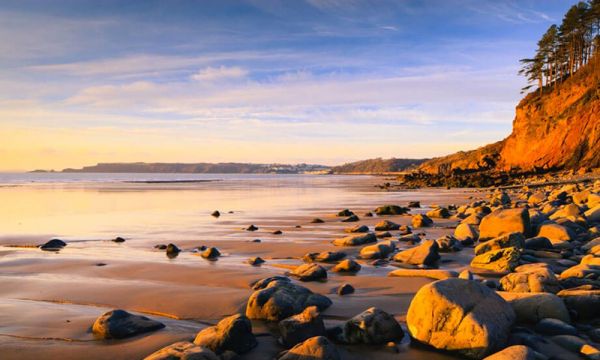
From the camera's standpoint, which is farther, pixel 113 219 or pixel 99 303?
pixel 113 219

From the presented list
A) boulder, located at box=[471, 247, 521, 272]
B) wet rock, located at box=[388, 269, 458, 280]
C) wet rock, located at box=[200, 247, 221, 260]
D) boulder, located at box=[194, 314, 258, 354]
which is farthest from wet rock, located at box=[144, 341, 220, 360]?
wet rock, located at box=[200, 247, 221, 260]

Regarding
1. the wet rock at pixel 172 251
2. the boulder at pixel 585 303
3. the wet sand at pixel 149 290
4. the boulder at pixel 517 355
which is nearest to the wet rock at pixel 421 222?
the wet sand at pixel 149 290

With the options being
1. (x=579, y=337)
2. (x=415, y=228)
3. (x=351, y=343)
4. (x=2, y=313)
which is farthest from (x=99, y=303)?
(x=415, y=228)

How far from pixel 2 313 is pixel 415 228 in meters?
9.13

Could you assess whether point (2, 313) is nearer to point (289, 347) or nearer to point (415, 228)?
point (289, 347)

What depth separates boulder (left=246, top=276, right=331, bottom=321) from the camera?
436 centimetres

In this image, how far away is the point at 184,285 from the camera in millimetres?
5801

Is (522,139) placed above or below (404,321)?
above

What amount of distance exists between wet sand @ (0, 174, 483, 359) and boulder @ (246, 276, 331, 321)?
0.13 metres

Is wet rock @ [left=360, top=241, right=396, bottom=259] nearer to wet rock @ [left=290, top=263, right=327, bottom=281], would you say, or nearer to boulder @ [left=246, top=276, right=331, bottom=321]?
wet rock @ [left=290, top=263, right=327, bottom=281]

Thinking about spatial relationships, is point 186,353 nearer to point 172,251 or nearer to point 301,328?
point 301,328

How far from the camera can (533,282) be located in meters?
4.71

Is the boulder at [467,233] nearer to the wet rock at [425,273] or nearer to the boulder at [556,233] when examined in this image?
the boulder at [556,233]

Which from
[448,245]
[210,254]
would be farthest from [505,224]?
[210,254]
